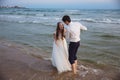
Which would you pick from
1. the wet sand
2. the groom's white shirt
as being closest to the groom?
the groom's white shirt

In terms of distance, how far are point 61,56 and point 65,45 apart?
1.10 feet

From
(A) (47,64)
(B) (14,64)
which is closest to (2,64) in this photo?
(B) (14,64)

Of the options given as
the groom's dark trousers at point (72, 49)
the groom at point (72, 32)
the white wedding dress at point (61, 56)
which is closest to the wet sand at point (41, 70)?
the white wedding dress at point (61, 56)

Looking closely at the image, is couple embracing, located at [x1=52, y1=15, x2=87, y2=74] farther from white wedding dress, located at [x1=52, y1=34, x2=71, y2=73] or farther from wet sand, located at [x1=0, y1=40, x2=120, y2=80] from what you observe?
wet sand, located at [x1=0, y1=40, x2=120, y2=80]

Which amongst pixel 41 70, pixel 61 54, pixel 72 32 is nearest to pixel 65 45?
pixel 61 54

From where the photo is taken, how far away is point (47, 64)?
20.7 ft

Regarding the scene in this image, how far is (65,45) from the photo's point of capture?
548cm

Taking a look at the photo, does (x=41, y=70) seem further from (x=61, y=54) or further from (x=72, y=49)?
(x=72, y=49)

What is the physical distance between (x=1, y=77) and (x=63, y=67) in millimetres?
1725

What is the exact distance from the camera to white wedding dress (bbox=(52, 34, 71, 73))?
5452mm

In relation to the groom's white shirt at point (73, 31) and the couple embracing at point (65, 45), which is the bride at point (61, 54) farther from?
the groom's white shirt at point (73, 31)

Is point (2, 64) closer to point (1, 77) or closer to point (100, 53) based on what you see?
point (1, 77)

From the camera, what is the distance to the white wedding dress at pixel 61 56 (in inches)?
215

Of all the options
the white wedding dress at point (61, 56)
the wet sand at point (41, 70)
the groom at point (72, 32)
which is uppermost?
the groom at point (72, 32)
